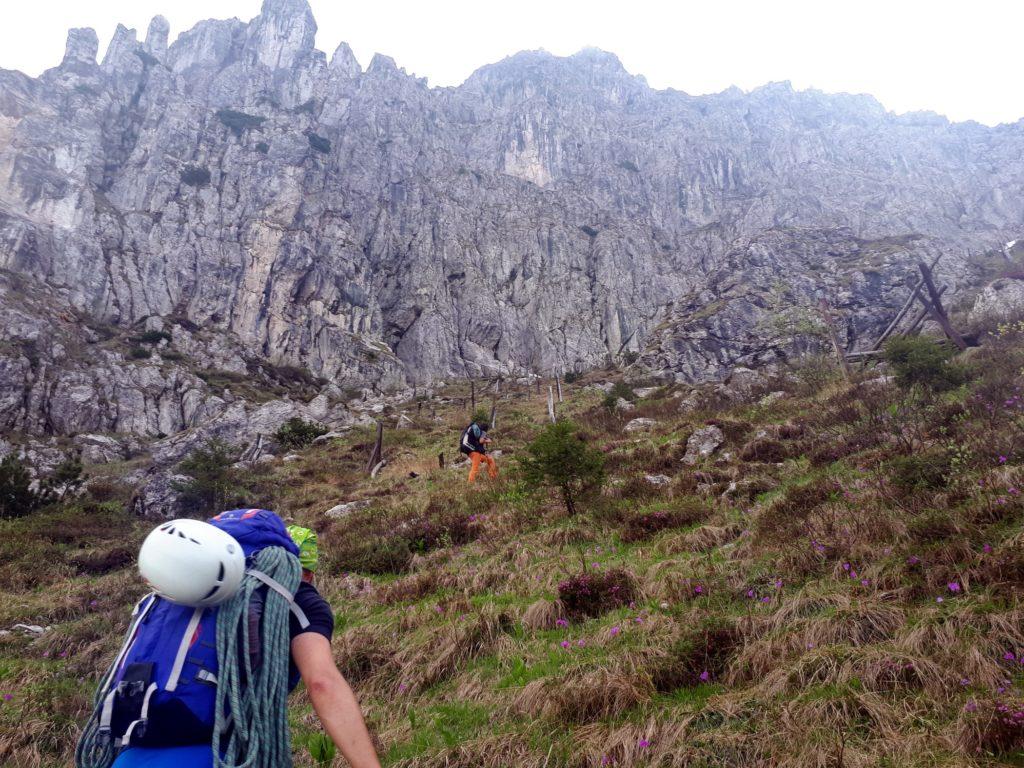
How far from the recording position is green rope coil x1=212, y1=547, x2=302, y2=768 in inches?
70.1

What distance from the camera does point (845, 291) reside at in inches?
2176

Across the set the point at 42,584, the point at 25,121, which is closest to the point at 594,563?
the point at 42,584

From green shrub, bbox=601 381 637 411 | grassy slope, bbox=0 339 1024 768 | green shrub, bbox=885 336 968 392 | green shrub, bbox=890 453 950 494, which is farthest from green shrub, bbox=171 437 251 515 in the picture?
green shrub, bbox=885 336 968 392

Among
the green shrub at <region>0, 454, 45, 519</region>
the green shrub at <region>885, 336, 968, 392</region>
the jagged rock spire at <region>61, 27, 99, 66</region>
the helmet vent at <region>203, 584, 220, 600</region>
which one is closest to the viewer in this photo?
the helmet vent at <region>203, 584, 220, 600</region>

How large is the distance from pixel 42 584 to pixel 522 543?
9001 millimetres

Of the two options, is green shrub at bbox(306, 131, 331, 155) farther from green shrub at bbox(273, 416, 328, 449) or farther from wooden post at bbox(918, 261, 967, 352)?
wooden post at bbox(918, 261, 967, 352)

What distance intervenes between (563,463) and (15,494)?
14.7 m

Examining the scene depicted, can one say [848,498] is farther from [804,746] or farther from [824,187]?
[824,187]

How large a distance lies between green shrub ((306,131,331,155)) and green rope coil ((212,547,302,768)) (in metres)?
99.2

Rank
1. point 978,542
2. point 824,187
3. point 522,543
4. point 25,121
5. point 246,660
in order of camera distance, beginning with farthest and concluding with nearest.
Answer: point 824,187
point 25,121
point 522,543
point 978,542
point 246,660

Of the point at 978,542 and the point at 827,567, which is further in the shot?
the point at 827,567

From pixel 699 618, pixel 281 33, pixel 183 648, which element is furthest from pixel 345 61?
pixel 183 648

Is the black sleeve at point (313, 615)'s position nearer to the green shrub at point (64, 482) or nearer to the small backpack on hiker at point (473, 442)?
the small backpack on hiker at point (473, 442)

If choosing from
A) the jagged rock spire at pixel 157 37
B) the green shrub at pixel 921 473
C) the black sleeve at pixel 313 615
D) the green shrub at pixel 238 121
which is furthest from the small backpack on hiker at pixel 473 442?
the jagged rock spire at pixel 157 37
